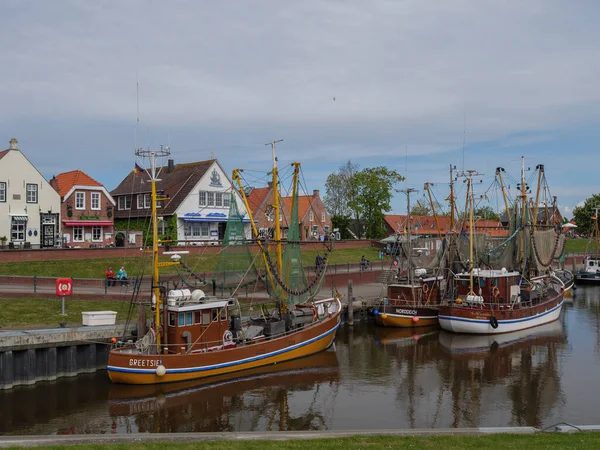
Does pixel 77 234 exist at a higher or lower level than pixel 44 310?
higher

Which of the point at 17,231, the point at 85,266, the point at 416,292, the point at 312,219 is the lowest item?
the point at 416,292

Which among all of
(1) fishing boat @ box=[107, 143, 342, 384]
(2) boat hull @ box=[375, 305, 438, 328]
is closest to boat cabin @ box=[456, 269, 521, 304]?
(2) boat hull @ box=[375, 305, 438, 328]

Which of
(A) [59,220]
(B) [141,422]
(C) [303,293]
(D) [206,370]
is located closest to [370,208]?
(A) [59,220]

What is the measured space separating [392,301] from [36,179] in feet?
110

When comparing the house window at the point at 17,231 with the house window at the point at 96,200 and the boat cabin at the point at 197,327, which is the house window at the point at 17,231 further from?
the boat cabin at the point at 197,327

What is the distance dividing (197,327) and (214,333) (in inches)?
38.5

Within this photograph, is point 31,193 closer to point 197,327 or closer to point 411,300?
point 197,327

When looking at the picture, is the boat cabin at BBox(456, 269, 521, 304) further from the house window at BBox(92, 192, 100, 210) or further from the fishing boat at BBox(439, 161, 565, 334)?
the house window at BBox(92, 192, 100, 210)

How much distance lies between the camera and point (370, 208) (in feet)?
283

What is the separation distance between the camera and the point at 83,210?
5581cm

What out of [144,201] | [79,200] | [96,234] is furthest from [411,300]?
[144,201]

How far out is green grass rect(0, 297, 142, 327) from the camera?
26.8 metres

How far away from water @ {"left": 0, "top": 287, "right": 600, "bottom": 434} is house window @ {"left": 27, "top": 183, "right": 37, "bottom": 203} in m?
31.6

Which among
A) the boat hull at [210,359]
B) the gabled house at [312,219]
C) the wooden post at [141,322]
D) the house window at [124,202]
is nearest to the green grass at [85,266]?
the boat hull at [210,359]
